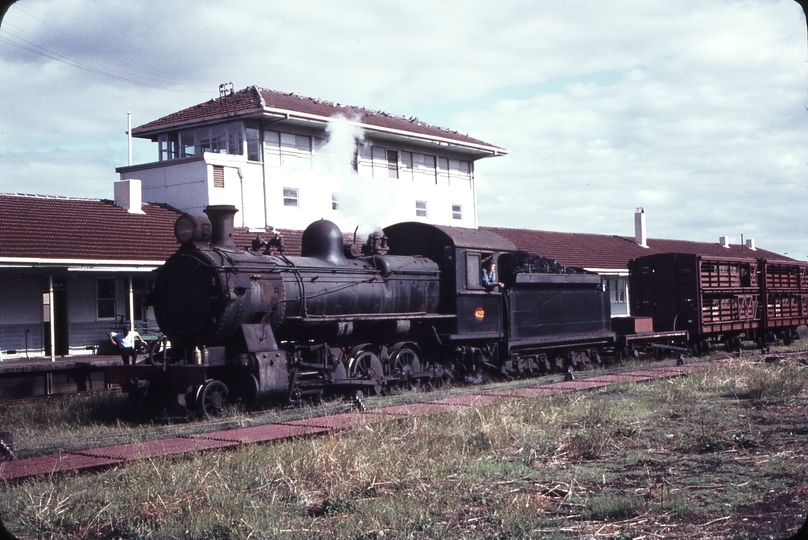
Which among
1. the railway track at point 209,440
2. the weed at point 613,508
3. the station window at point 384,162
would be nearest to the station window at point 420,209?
the station window at point 384,162

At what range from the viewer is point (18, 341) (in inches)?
858

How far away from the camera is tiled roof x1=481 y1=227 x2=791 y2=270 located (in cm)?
3591

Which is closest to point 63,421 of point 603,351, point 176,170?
point 603,351

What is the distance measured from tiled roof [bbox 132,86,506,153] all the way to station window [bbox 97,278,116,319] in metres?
8.22

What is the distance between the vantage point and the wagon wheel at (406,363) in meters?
15.6

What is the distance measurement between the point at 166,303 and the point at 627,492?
905 cm

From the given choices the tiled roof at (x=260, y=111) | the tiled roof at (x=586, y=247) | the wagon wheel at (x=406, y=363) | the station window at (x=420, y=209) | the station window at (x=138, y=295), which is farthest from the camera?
the tiled roof at (x=586, y=247)

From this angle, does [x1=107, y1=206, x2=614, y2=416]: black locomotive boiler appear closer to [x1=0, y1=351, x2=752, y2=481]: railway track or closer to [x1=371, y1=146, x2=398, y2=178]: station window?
[x1=0, y1=351, x2=752, y2=481]: railway track

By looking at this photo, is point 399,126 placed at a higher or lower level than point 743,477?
higher

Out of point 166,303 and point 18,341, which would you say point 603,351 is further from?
point 18,341

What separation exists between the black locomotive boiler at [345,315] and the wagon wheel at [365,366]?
28 millimetres

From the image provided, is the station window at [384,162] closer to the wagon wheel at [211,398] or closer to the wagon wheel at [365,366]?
the wagon wheel at [365,366]

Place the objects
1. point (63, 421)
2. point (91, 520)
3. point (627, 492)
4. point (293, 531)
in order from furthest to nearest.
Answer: point (63, 421), point (627, 492), point (91, 520), point (293, 531)

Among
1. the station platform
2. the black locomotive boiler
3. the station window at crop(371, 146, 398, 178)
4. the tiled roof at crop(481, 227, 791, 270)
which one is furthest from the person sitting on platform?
the tiled roof at crop(481, 227, 791, 270)
